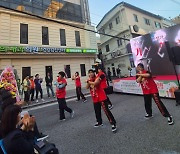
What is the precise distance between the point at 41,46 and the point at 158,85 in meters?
11.8

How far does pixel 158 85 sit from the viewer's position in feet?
25.0

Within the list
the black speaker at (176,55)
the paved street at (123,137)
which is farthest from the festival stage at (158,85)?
the paved street at (123,137)

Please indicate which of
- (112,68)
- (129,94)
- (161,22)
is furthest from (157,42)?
(161,22)

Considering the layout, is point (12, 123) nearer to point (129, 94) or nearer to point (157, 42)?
point (129, 94)

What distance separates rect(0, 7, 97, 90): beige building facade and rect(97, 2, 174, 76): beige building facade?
25.8ft

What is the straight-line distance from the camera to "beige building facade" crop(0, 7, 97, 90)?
43.8 ft

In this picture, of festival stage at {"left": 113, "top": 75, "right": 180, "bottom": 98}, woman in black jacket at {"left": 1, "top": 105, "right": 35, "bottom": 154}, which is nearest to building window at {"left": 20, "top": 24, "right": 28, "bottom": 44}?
festival stage at {"left": 113, "top": 75, "right": 180, "bottom": 98}

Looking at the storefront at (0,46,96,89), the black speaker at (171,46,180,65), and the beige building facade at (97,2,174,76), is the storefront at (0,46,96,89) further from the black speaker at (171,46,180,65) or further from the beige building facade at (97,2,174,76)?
the black speaker at (171,46,180,65)

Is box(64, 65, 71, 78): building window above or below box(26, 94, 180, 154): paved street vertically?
above

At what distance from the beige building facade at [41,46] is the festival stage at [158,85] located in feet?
23.5

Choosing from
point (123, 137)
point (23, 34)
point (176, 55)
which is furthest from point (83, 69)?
point (123, 137)

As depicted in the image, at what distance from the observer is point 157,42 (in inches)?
366

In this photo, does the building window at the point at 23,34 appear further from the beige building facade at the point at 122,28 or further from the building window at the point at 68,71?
the beige building facade at the point at 122,28

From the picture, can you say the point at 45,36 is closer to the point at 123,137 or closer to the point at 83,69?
the point at 83,69
